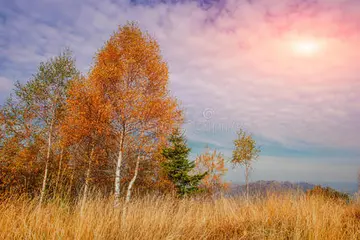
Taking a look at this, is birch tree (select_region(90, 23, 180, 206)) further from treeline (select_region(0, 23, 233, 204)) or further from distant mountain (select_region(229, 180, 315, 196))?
distant mountain (select_region(229, 180, 315, 196))

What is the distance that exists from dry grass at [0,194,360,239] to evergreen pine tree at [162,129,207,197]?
16.3 metres

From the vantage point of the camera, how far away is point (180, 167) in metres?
23.8

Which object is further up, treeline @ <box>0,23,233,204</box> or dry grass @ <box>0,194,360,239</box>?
treeline @ <box>0,23,233,204</box>

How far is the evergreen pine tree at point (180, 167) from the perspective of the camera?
918 inches

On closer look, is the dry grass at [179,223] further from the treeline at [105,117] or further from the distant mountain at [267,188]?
the treeline at [105,117]

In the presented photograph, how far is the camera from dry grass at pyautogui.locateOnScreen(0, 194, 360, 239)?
13.5ft

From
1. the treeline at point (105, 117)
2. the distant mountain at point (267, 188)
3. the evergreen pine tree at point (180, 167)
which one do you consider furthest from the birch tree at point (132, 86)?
the evergreen pine tree at point (180, 167)

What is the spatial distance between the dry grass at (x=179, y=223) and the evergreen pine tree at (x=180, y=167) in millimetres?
16284

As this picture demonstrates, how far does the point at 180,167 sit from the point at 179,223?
18.6 m

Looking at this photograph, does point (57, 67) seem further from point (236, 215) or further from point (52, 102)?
point (236, 215)

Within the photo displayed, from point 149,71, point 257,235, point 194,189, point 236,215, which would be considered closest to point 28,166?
point 149,71

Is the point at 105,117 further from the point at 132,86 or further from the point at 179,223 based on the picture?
the point at 179,223

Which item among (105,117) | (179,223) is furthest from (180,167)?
(179,223)

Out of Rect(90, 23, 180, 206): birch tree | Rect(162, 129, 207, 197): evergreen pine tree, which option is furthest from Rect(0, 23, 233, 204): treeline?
Answer: Rect(162, 129, 207, 197): evergreen pine tree
